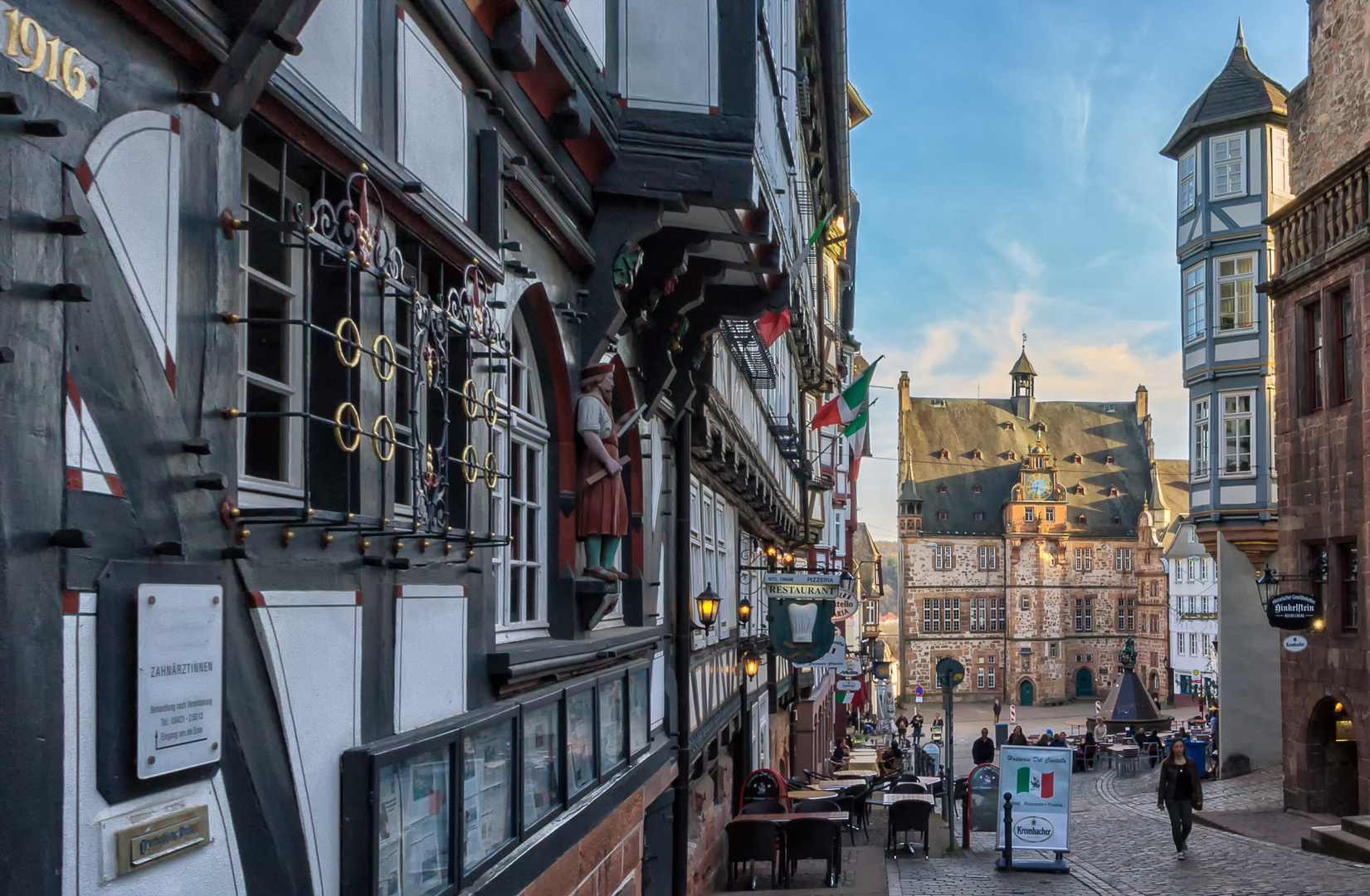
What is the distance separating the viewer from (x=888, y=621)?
Answer: 167 metres

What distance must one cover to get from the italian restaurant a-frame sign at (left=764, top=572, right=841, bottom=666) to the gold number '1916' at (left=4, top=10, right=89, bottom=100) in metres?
13.8

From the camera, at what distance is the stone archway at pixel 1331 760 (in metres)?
20.5

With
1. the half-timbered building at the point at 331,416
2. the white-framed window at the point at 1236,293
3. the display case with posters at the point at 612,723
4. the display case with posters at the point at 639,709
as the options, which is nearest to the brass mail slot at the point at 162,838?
the half-timbered building at the point at 331,416

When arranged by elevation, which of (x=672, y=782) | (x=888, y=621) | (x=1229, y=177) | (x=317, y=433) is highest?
(x=1229, y=177)

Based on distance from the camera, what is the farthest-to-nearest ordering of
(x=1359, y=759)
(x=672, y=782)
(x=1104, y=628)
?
(x=1104, y=628)
(x=1359, y=759)
(x=672, y=782)

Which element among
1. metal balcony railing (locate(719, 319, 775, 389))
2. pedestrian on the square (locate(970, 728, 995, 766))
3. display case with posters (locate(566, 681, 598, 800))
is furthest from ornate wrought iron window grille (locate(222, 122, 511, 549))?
pedestrian on the square (locate(970, 728, 995, 766))

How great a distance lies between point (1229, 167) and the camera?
3123 cm

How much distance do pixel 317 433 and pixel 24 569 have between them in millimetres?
1632

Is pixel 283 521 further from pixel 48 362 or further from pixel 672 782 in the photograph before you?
pixel 672 782


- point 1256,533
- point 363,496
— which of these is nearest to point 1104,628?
point 1256,533

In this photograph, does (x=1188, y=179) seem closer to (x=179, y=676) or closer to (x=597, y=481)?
(x=597, y=481)

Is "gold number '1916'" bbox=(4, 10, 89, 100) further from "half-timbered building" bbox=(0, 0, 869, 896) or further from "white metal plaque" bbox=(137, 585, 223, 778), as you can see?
"white metal plaque" bbox=(137, 585, 223, 778)

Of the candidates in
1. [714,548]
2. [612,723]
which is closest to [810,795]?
[714,548]

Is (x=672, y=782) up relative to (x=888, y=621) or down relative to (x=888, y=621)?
up
